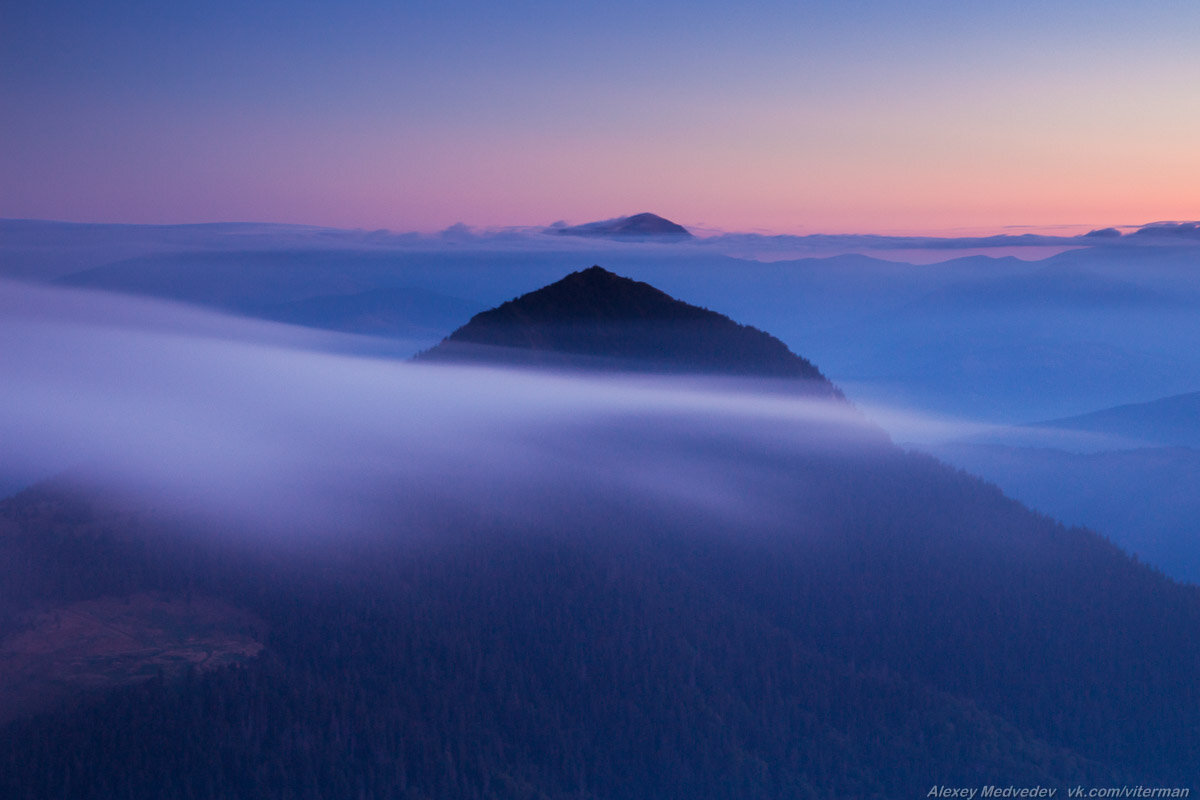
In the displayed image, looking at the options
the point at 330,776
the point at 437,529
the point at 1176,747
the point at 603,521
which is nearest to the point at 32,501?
the point at 437,529

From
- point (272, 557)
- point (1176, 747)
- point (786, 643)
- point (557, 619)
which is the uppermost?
point (272, 557)

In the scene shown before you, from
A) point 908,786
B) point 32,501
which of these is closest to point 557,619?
point 908,786

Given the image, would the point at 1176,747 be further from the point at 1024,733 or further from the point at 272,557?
the point at 272,557

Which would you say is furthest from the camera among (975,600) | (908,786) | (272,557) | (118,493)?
(975,600)

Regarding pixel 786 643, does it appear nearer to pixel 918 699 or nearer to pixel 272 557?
pixel 918 699

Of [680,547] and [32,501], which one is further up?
[32,501]

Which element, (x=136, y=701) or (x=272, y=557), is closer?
(x=136, y=701)

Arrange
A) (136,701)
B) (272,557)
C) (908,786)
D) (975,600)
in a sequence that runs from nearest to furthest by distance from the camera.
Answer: (136,701) < (908,786) < (272,557) < (975,600)

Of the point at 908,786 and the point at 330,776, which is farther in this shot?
the point at 908,786

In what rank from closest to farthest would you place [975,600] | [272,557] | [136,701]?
[136,701]
[272,557]
[975,600]
